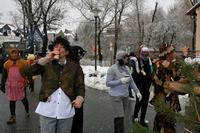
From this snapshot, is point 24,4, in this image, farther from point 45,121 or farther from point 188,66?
point 188,66

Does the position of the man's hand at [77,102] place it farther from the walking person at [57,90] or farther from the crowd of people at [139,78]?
the crowd of people at [139,78]

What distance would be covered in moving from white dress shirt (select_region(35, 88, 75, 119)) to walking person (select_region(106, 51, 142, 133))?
3296 millimetres

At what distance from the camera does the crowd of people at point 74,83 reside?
5527 millimetres

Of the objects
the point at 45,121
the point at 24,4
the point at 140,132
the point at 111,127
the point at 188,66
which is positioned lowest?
the point at 111,127

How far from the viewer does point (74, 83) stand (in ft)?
18.9

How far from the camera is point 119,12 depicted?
189ft

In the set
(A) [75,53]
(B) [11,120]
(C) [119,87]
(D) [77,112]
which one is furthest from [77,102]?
(B) [11,120]

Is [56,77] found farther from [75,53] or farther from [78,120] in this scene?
[78,120]

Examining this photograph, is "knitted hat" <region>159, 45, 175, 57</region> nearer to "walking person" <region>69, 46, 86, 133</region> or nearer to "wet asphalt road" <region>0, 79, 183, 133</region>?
"wet asphalt road" <region>0, 79, 183, 133</region>

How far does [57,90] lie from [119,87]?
3.51 meters

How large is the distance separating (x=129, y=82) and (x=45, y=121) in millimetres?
3698

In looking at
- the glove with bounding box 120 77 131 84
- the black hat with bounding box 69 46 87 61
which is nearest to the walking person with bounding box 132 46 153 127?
the glove with bounding box 120 77 131 84

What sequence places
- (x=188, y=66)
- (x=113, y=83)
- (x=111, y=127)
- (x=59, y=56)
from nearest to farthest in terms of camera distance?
(x=188, y=66)
(x=59, y=56)
(x=113, y=83)
(x=111, y=127)

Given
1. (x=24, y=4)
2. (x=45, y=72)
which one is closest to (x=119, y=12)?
(x=24, y=4)
